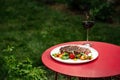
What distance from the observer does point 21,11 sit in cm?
737

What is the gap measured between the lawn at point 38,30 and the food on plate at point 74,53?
63.6 inches

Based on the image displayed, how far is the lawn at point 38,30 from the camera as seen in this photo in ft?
17.0

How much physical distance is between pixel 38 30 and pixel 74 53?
3.20m

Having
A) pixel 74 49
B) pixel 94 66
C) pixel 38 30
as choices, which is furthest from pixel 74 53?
pixel 38 30

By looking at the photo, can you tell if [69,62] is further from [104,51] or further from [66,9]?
[66,9]

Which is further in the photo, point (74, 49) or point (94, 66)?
point (74, 49)

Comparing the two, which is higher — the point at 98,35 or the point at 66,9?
the point at 66,9

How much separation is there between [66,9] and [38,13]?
2.80 feet

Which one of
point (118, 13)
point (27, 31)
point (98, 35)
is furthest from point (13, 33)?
point (118, 13)

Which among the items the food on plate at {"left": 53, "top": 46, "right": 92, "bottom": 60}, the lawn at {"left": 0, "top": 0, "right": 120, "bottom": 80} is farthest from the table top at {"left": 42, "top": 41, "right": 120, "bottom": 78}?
the lawn at {"left": 0, "top": 0, "right": 120, "bottom": 80}

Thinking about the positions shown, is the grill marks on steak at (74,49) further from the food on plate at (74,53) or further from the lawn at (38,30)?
the lawn at (38,30)

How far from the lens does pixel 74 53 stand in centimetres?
294

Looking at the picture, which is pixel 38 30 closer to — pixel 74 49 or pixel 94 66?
pixel 74 49

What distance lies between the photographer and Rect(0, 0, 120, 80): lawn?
17.0 ft
